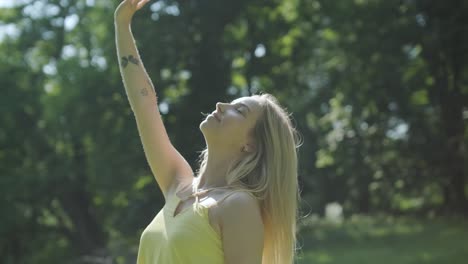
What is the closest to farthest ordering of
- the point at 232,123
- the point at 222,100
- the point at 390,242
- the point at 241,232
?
1. the point at 241,232
2. the point at 232,123
3. the point at 390,242
4. the point at 222,100

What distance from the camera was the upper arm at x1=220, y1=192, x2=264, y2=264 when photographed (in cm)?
195

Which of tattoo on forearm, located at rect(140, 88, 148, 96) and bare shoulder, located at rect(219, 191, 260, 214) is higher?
tattoo on forearm, located at rect(140, 88, 148, 96)

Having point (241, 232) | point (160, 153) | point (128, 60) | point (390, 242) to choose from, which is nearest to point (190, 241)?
point (241, 232)

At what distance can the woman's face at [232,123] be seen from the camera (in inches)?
85.7

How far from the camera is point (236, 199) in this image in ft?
6.55

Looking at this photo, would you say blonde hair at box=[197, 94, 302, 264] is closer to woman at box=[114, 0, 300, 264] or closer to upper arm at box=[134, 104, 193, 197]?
woman at box=[114, 0, 300, 264]

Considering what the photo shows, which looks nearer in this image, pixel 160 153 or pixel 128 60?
pixel 160 153

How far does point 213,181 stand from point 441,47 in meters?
16.4

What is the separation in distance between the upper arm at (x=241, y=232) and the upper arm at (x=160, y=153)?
0.47 m

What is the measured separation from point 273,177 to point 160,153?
52 centimetres

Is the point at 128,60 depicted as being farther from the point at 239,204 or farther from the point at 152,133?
the point at 239,204

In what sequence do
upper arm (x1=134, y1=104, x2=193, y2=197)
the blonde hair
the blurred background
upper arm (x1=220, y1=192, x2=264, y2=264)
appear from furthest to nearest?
the blurred background < upper arm (x1=134, y1=104, x2=193, y2=197) < the blonde hair < upper arm (x1=220, y1=192, x2=264, y2=264)

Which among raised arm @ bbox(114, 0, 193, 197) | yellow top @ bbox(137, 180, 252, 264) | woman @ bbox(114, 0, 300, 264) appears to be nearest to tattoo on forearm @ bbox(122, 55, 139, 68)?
raised arm @ bbox(114, 0, 193, 197)

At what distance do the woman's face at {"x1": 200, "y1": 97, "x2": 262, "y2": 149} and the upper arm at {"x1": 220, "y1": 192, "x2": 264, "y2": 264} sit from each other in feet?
0.85
